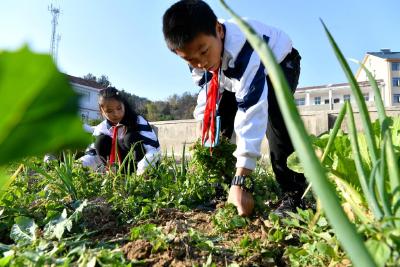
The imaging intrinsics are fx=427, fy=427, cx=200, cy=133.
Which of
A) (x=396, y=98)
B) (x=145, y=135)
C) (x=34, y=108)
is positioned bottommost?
(x=34, y=108)

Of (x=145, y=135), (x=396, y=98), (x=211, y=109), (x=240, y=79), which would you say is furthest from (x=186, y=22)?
(x=396, y=98)

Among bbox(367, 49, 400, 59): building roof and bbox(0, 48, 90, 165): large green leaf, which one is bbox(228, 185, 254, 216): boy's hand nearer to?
bbox(0, 48, 90, 165): large green leaf

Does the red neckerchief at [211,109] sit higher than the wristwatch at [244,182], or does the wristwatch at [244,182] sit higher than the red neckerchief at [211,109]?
the red neckerchief at [211,109]

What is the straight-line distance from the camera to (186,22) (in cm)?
209

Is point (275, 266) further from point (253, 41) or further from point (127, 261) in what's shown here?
point (253, 41)

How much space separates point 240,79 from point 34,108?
78.6 inches

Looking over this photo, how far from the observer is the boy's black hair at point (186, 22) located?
6.75 feet

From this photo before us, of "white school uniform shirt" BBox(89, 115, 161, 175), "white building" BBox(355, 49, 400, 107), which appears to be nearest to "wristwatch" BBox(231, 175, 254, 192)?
"white school uniform shirt" BBox(89, 115, 161, 175)

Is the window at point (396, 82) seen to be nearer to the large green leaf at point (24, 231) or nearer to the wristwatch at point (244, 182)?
the wristwatch at point (244, 182)

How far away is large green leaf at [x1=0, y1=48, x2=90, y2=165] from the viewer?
138 mm

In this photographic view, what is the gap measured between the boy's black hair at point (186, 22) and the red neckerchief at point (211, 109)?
0.93 ft

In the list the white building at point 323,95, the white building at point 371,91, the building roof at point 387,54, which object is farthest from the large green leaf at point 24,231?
the building roof at point 387,54

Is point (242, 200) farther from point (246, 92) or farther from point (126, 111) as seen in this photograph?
point (126, 111)

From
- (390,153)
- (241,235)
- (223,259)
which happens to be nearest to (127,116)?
(241,235)
